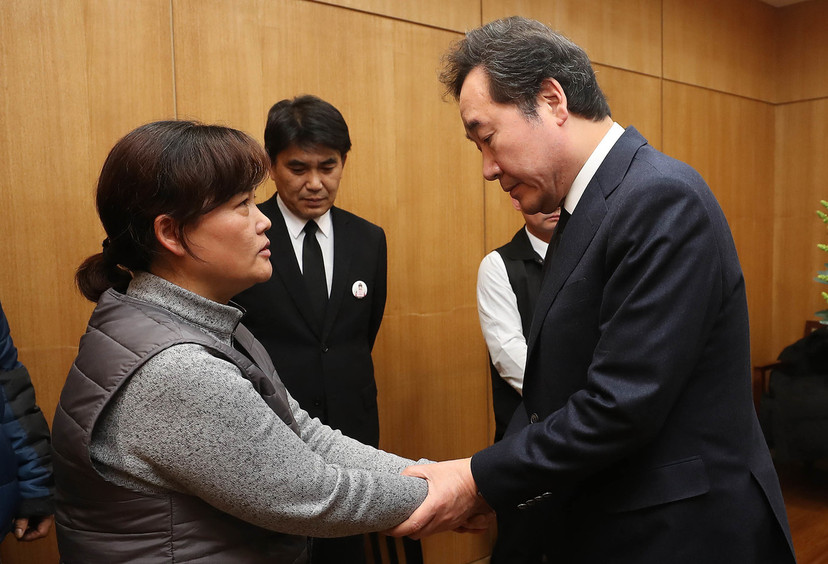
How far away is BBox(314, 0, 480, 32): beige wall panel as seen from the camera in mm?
3189

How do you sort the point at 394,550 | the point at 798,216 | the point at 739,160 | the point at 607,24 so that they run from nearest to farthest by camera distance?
the point at 394,550 → the point at 607,24 → the point at 739,160 → the point at 798,216

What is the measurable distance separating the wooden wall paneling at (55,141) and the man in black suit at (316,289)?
1.79ft

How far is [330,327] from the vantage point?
8.51 ft

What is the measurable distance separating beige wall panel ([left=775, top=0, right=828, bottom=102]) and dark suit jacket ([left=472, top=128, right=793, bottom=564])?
16.3 ft

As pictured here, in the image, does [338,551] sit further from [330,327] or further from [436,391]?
[436,391]

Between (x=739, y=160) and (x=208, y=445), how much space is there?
519 centimetres

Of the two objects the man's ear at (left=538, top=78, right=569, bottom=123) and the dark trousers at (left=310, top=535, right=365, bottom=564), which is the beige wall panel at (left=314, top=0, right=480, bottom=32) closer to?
the man's ear at (left=538, top=78, right=569, bottom=123)

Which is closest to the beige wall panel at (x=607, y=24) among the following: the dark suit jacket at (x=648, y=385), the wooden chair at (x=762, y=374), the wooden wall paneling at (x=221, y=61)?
the wooden wall paneling at (x=221, y=61)

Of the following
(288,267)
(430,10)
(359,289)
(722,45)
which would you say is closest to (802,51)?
(722,45)

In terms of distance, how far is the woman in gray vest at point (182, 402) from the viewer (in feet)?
3.82

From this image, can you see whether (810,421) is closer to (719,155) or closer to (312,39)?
(719,155)

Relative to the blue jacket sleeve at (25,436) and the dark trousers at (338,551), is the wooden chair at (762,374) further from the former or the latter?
the blue jacket sleeve at (25,436)

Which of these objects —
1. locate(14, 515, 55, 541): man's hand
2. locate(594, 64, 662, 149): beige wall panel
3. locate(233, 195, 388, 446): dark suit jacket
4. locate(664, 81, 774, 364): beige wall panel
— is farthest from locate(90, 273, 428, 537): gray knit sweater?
locate(664, 81, 774, 364): beige wall panel

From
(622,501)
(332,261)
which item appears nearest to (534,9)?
(332,261)
